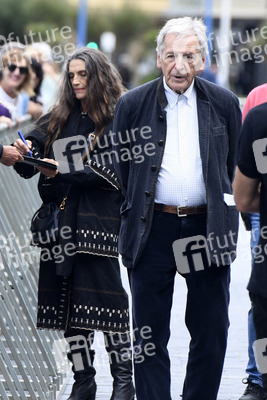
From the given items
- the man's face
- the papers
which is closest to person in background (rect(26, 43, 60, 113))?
the papers

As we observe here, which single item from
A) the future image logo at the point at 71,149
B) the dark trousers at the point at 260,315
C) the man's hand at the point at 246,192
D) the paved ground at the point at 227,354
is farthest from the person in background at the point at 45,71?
the dark trousers at the point at 260,315

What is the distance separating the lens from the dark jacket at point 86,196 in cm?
532

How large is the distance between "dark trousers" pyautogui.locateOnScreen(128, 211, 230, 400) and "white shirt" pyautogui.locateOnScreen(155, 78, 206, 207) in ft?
0.30

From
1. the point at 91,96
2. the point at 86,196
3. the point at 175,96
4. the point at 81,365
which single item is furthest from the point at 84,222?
the point at 175,96

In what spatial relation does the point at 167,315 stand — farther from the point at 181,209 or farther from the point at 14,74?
the point at 14,74

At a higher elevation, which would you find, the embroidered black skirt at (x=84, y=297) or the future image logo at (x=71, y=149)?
the future image logo at (x=71, y=149)

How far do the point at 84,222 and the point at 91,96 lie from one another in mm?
674

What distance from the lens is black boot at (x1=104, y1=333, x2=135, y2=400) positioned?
551 cm

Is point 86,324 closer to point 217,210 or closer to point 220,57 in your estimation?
point 217,210

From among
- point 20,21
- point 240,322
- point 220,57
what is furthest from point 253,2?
point 240,322

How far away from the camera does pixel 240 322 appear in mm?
7883

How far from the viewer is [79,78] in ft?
17.7

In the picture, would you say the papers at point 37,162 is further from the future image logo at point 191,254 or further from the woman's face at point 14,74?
the woman's face at point 14,74

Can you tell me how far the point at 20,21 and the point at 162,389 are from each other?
56.7m
